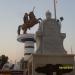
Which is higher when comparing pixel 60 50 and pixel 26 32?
pixel 26 32

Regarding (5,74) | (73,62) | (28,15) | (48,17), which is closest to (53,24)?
(48,17)

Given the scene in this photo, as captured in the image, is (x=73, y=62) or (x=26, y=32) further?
A: (x=26, y=32)

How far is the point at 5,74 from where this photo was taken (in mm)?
34750

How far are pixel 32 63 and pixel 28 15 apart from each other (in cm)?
2287

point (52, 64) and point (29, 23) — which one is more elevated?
point (29, 23)

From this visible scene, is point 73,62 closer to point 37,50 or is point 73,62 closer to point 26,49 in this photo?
point 37,50

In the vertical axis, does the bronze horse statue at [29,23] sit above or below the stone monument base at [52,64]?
above

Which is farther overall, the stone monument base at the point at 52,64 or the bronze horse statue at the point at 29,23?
the bronze horse statue at the point at 29,23

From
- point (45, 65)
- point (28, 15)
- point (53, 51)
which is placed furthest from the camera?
point (28, 15)

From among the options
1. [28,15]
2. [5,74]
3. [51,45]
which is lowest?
[5,74]

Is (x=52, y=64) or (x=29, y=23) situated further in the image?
(x=29, y=23)

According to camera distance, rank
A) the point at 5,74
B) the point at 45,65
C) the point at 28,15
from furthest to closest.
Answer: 1. the point at 28,15
2. the point at 5,74
3. the point at 45,65

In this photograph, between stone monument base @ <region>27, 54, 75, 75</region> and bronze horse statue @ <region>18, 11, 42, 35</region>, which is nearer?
stone monument base @ <region>27, 54, 75, 75</region>

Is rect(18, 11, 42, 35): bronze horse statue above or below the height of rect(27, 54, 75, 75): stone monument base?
above
